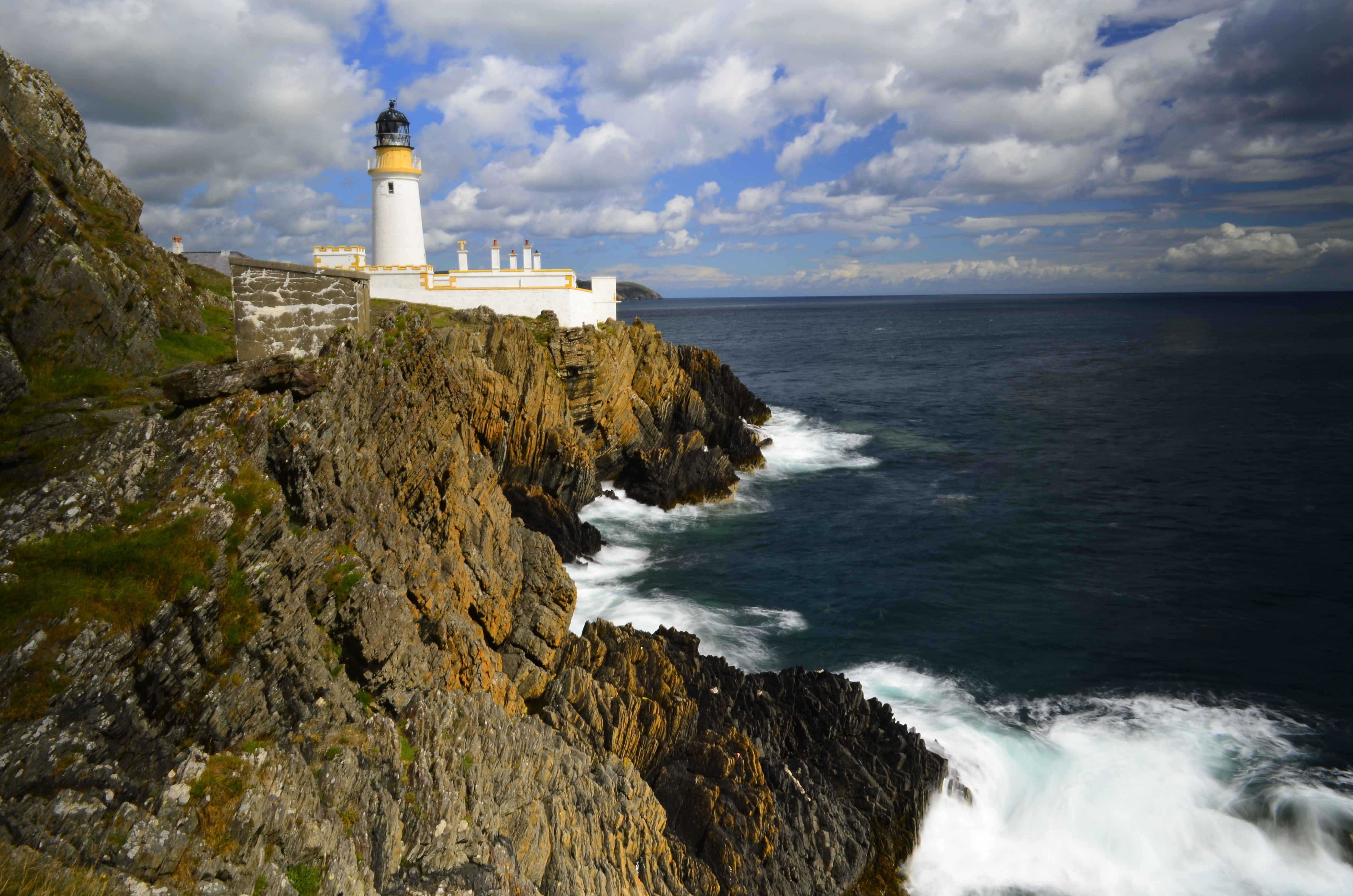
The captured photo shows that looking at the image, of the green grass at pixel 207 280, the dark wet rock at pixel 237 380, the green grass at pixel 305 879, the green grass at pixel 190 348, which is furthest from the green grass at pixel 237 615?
the green grass at pixel 207 280

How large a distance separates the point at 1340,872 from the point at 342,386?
21169 mm

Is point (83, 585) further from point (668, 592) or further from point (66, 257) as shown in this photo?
point (668, 592)

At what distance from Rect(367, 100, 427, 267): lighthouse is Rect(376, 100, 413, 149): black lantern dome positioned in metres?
0.02

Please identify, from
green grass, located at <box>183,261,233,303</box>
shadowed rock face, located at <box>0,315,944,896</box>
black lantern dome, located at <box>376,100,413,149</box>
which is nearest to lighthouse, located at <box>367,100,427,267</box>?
black lantern dome, located at <box>376,100,413,149</box>

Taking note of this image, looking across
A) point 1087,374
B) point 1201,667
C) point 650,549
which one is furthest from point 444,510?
point 1087,374

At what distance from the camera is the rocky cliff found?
7.19 m

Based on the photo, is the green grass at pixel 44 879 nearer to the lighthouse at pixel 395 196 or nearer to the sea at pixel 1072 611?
the sea at pixel 1072 611

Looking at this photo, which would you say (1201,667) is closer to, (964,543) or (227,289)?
(964,543)

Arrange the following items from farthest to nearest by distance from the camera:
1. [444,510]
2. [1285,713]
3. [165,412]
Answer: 1. [1285,713]
2. [444,510]
3. [165,412]

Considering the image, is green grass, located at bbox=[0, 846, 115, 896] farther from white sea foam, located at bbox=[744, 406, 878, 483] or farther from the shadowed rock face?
white sea foam, located at bbox=[744, 406, 878, 483]

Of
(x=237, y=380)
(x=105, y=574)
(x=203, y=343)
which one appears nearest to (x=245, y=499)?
(x=105, y=574)

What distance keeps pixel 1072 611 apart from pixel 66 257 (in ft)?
92.6

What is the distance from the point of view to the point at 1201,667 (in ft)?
71.9

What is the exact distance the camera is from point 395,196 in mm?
45750
